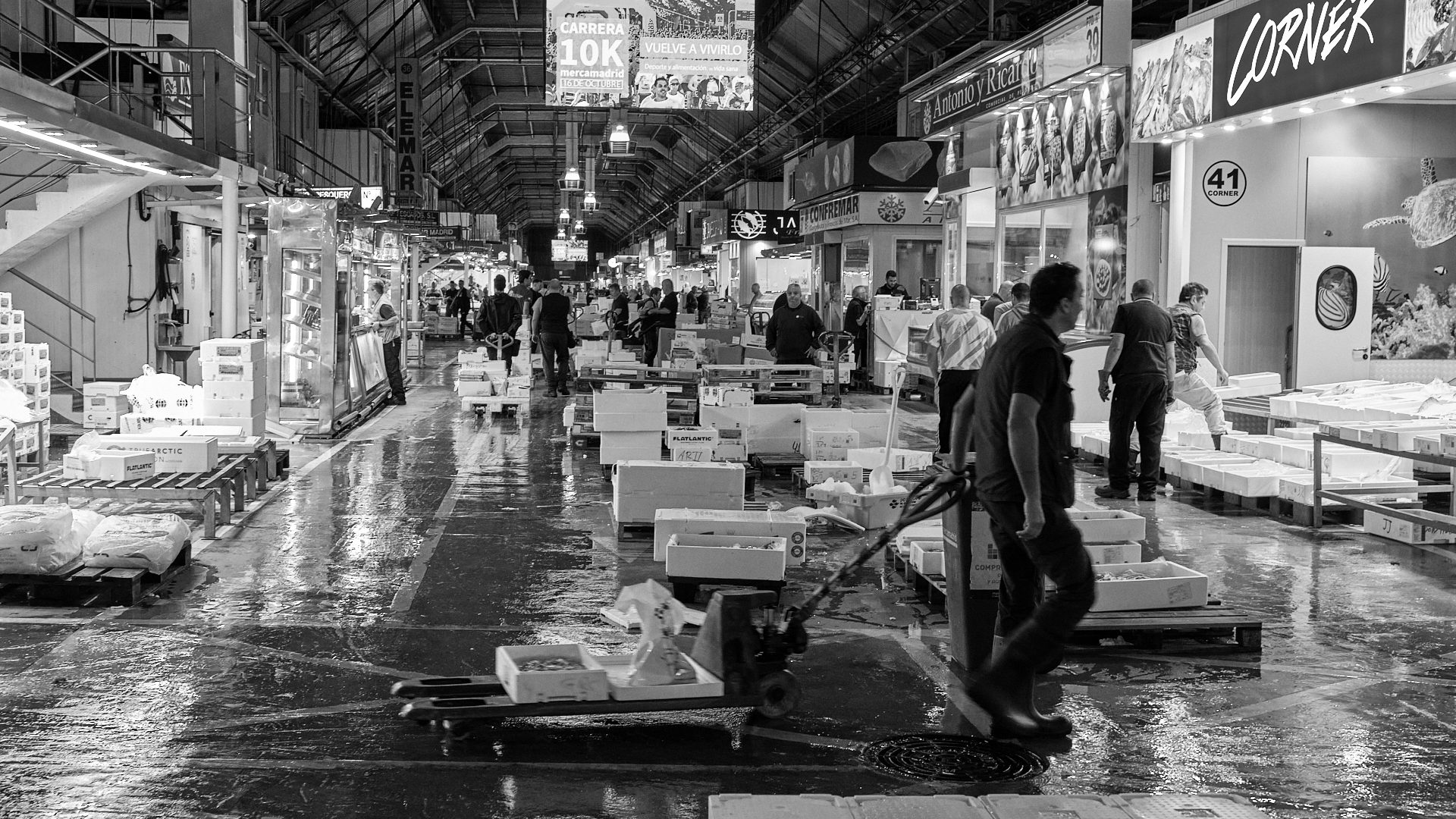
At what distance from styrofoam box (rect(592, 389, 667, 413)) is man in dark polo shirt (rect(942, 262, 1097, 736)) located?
23.5ft

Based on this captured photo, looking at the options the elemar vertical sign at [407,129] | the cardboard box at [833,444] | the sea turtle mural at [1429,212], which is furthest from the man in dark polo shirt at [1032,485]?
the elemar vertical sign at [407,129]

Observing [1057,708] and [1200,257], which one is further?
[1200,257]

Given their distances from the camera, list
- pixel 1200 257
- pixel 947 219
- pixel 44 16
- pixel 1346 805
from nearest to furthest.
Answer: pixel 1346 805 → pixel 1200 257 → pixel 44 16 → pixel 947 219

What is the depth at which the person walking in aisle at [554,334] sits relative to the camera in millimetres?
20984

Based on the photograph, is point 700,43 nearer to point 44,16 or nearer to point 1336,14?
point 1336,14

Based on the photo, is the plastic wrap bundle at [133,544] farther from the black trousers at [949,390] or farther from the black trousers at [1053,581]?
the black trousers at [949,390]

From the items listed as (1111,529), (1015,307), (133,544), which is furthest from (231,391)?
(1111,529)

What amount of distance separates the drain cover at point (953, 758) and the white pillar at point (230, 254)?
12291mm

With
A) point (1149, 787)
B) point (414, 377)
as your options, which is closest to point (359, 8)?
point (414, 377)

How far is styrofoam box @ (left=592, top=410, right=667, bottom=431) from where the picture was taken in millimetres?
12562

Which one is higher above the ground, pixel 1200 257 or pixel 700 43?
pixel 700 43

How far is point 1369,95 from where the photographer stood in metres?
11.1

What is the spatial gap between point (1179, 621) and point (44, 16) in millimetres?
18298

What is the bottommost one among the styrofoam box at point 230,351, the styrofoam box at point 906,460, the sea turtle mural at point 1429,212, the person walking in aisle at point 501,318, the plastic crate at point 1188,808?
the plastic crate at point 1188,808
